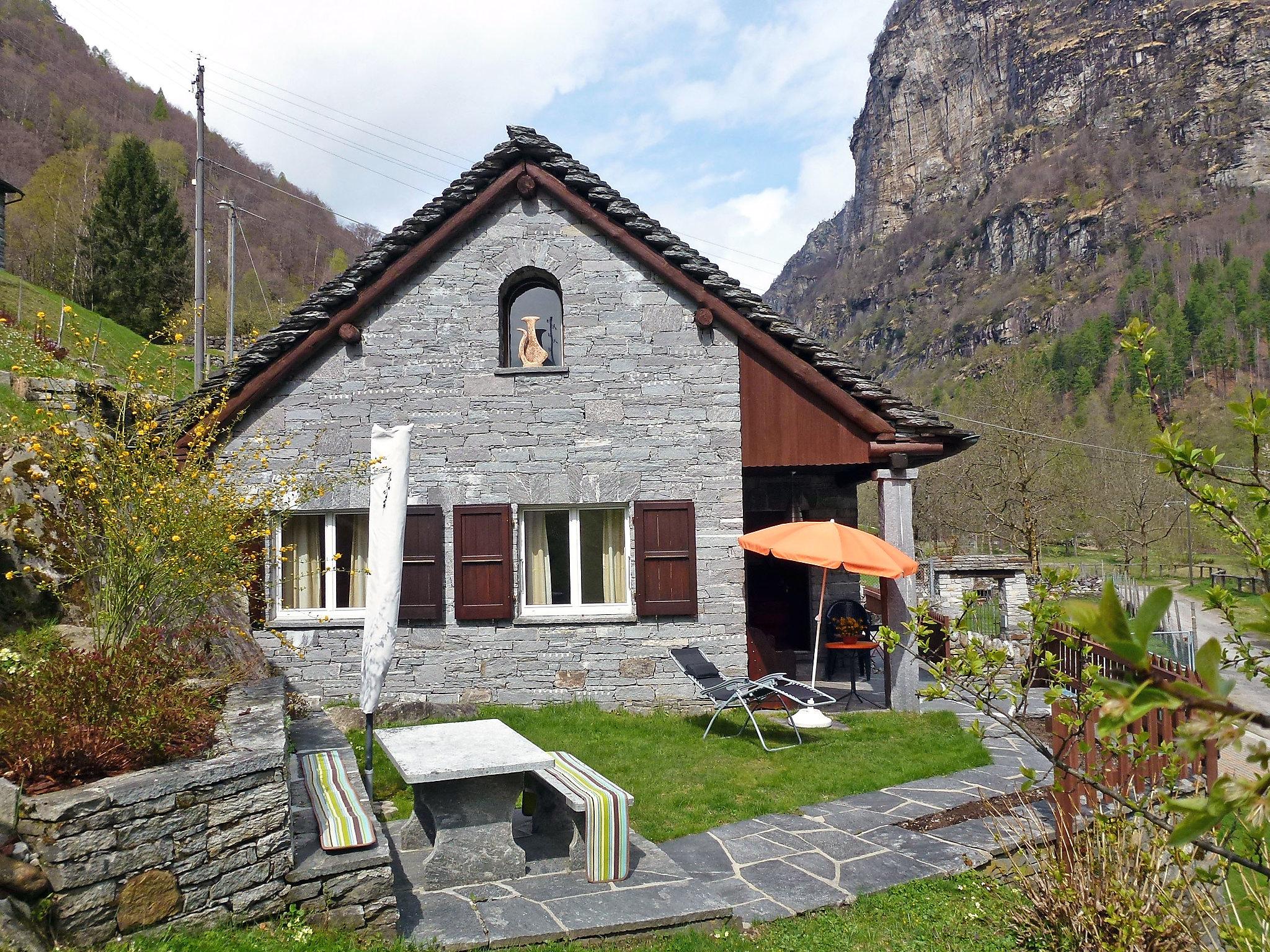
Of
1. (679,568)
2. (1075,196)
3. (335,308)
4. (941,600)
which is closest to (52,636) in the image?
(335,308)

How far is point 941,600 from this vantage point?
1464 cm

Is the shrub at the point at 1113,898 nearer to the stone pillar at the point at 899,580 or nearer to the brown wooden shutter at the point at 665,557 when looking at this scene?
the stone pillar at the point at 899,580

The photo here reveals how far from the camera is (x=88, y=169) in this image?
4109 centimetres

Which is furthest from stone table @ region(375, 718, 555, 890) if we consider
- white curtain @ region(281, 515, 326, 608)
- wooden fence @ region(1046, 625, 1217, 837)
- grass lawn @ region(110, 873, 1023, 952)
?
white curtain @ region(281, 515, 326, 608)

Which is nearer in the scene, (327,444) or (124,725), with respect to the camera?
(124,725)

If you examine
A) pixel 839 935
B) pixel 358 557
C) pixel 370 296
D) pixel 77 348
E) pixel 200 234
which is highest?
pixel 200 234

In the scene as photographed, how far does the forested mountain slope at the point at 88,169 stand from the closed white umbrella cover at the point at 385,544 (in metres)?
25.0

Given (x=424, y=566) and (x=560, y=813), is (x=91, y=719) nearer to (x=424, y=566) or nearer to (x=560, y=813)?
(x=560, y=813)

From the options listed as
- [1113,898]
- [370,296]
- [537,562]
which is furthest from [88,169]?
[1113,898]

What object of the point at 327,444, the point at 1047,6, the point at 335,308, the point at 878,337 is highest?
the point at 1047,6

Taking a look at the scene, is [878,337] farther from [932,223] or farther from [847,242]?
[847,242]

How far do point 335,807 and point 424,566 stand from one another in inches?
192

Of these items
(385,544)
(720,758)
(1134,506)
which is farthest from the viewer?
(1134,506)

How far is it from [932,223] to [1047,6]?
36065 millimetres
